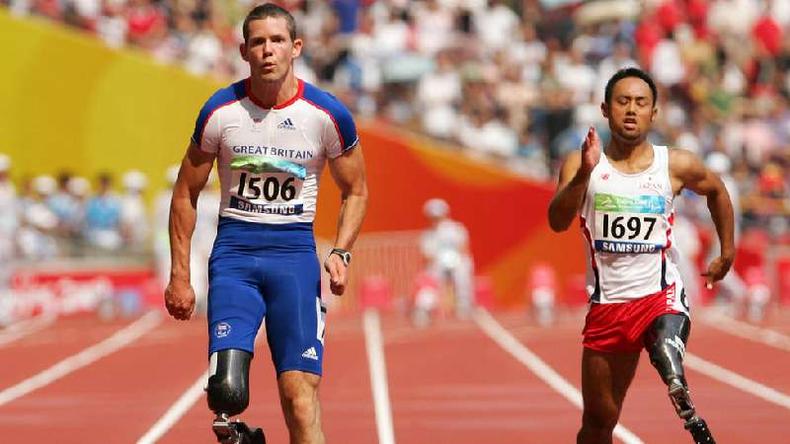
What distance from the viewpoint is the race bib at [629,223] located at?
27.9ft

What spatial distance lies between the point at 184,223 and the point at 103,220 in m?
18.1

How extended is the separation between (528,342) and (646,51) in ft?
31.1

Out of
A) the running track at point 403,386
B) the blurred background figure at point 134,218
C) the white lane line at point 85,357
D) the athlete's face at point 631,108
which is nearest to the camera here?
the athlete's face at point 631,108

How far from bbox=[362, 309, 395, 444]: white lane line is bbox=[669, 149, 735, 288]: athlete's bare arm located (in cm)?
348

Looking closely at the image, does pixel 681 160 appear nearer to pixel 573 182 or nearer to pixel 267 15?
pixel 573 182

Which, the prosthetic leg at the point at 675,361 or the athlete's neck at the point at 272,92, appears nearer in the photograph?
the athlete's neck at the point at 272,92

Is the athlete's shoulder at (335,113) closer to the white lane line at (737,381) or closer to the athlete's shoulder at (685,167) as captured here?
the athlete's shoulder at (685,167)

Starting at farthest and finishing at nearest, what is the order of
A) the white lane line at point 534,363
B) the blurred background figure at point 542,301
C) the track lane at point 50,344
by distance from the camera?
1. the blurred background figure at point 542,301
2. the track lane at point 50,344
3. the white lane line at point 534,363

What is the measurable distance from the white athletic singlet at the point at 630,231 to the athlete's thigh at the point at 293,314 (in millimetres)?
1378

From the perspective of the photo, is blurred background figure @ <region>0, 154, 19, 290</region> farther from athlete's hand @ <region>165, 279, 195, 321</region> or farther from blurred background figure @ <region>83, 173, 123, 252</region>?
athlete's hand @ <region>165, 279, 195, 321</region>

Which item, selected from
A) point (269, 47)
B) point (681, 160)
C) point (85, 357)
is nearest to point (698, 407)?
point (681, 160)

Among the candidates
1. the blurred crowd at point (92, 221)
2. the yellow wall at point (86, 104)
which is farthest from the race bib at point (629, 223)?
the yellow wall at point (86, 104)

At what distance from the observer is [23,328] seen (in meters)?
23.5

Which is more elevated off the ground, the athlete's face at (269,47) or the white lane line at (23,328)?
the athlete's face at (269,47)
